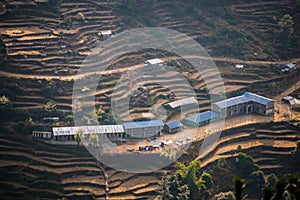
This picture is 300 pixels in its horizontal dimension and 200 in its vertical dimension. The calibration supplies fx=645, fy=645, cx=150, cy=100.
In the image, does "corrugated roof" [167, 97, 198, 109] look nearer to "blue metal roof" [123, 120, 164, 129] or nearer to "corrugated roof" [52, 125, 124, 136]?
"blue metal roof" [123, 120, 164, 129]

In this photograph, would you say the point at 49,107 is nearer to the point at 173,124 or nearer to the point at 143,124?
the point at 143,124

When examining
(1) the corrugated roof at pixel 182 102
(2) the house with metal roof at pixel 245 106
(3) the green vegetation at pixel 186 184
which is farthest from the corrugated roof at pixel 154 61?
(3) the green vegetation at pixel 186 184

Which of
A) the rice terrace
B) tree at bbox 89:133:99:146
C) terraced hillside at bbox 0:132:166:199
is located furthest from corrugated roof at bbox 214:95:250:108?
tree at bbox 89:133:99:146

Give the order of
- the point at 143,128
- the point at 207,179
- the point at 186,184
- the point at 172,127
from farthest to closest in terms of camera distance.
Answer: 1. the point at 172,127
2. the point at 143,128
3. the point at 207,179
4. the point at 186,184

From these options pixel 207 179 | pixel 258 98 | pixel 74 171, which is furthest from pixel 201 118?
pixel 74 171

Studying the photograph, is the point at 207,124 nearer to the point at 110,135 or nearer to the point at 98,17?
the point at 110,135

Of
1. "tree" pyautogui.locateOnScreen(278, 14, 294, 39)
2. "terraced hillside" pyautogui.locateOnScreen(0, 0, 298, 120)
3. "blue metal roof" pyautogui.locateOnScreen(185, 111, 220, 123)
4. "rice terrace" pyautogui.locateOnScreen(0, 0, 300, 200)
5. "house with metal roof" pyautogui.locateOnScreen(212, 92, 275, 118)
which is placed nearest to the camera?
"rice terrace" pyautogui.locateOnScreen(0, 0, 300, 200)
